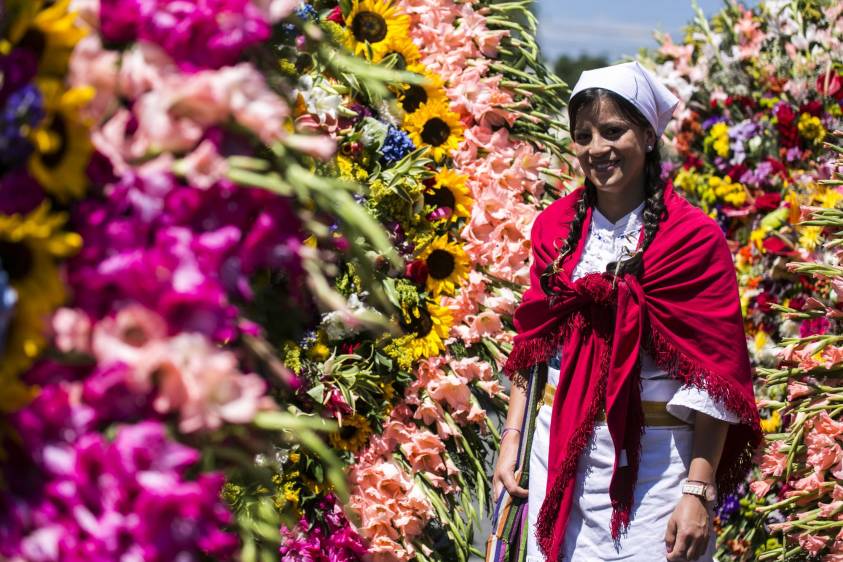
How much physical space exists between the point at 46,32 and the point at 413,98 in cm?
194

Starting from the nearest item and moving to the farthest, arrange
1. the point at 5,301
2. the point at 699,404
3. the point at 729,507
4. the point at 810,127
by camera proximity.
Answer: the point at 5,301 → the point at 699,404 → the point at 729,507 → the point at 810,127

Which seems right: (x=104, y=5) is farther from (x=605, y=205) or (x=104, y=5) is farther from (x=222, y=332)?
(x=605, y=205)

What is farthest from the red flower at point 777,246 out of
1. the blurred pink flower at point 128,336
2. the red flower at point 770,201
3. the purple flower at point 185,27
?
the blurred pink flower at point 128,336

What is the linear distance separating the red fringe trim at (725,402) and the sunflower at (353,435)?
0.72 m

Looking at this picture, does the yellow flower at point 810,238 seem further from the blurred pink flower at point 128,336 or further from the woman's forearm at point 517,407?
the blurred pink flower at point 128,336

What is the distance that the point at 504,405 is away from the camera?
2992mm

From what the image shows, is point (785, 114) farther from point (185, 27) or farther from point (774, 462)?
point (185, 27)

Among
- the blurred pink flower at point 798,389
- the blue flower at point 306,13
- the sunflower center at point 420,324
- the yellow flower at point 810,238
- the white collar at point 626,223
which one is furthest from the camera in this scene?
the yellow flower at point 810,238

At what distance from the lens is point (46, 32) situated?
3.49 ft

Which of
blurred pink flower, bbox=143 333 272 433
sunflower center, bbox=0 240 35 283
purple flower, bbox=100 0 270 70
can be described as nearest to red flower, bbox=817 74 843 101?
purple flower, bbox=100 0 270 70

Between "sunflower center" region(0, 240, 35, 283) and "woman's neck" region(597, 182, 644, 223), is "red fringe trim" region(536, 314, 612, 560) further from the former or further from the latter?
"sunflower center" region(0, 240, 35, 283)

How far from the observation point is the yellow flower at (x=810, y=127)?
4.03 meters

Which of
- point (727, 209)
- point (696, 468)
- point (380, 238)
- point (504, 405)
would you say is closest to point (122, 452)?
point (380, 238)

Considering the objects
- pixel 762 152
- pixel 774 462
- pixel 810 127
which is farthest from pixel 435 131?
pixel 762 152
